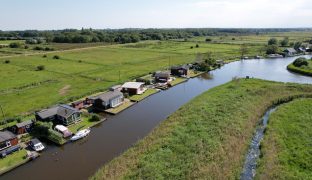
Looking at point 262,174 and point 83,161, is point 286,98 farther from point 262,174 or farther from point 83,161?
point 83,161

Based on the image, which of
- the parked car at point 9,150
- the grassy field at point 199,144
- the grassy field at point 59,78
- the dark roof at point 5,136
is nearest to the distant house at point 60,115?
the dark roof at point 5,136

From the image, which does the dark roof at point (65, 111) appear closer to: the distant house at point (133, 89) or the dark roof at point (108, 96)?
the dark roof at point (108, 96)

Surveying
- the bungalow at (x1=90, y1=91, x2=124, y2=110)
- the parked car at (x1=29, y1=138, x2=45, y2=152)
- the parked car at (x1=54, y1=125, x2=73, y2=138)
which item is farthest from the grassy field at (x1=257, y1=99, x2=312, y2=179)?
the bungalow at (x1=90, y1=91, x2=124, y2=110)

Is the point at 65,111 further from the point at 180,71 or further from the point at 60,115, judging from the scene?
the point at 180,71

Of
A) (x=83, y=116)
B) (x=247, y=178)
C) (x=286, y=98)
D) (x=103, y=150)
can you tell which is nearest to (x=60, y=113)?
(x=83, y=116)

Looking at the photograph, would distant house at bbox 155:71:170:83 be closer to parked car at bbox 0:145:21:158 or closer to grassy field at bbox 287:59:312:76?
parked car at bbox 0:145:21:158

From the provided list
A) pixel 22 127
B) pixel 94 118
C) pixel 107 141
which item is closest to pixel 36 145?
pixel 22 127

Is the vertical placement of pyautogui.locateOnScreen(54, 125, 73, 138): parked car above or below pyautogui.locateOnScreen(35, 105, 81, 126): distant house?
below
